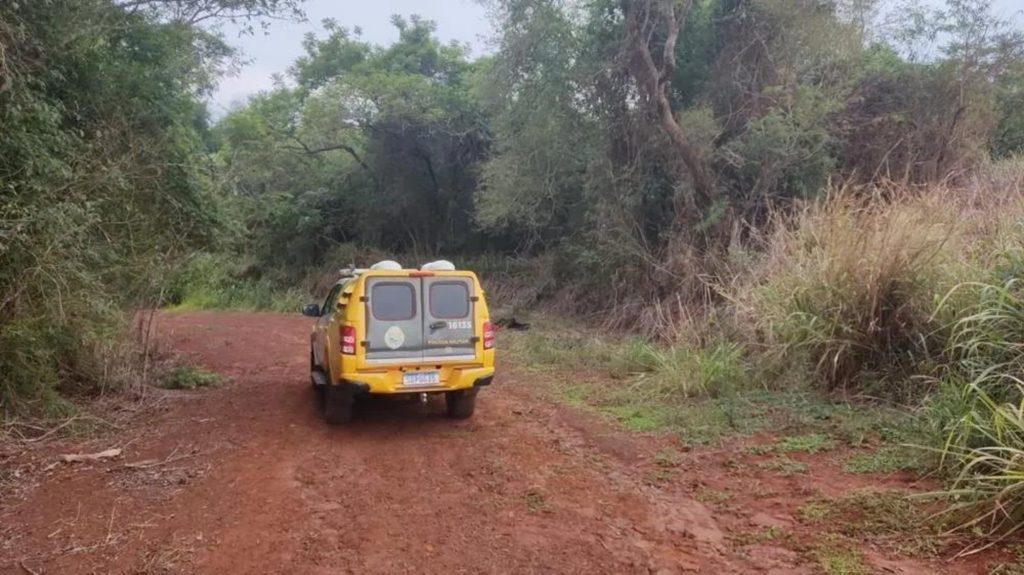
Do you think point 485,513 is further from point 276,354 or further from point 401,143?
point 401,143

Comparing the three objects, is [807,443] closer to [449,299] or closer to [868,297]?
[868,297]

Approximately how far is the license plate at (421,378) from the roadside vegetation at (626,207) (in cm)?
220

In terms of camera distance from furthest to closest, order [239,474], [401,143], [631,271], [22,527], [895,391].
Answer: [401,143] < [631,271] < [895,391] < [239,474] < [22,527]

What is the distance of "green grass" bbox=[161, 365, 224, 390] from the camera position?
10.2 m

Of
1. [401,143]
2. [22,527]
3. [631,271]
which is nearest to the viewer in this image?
[22,527]

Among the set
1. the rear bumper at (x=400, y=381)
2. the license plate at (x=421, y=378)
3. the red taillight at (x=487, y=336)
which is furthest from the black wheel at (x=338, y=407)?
the red taillight at (x=487, y=336)

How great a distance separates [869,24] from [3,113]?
A: 50.8 feet

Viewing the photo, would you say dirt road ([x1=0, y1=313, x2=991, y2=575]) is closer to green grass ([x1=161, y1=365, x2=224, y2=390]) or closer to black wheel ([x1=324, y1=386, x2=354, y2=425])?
black wheel ([x1=324, y1=386, x2=354, y2=425])

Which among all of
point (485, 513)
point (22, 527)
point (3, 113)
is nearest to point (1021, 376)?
point (485, 513)

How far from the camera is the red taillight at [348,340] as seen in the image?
23.2 feet

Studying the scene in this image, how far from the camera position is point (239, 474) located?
6.08 m

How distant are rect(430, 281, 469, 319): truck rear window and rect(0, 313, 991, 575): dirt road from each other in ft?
4.20

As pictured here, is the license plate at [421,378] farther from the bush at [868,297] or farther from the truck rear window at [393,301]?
the bush at [868,297]

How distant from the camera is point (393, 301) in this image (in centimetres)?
730
